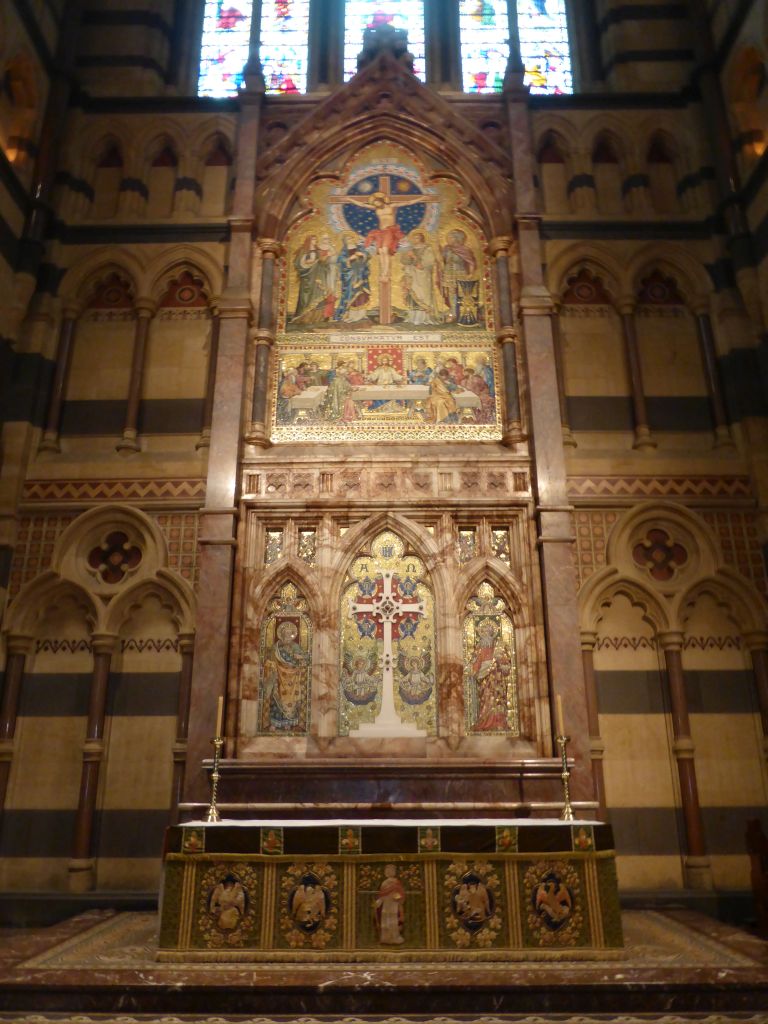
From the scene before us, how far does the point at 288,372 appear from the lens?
32.6 feet

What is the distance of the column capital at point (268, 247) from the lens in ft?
34.0

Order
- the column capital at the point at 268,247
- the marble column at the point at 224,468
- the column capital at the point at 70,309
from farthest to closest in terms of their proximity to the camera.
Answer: the column capital at the point at 268,247
the column capital at the point at 70,309
the marble column at the point at 224,468

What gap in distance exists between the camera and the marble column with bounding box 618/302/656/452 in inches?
374

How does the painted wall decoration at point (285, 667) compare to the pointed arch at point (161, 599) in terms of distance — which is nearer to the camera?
the painted wall decoration at point (285, 667)

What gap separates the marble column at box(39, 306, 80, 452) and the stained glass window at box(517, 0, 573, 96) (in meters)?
6.88

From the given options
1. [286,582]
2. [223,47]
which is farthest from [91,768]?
[223,47]

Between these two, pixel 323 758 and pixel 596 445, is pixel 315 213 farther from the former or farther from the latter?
pixel 323 758

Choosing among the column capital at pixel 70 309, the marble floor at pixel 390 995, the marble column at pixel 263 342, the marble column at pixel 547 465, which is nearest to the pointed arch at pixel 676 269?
the marble column at pixel 547 465

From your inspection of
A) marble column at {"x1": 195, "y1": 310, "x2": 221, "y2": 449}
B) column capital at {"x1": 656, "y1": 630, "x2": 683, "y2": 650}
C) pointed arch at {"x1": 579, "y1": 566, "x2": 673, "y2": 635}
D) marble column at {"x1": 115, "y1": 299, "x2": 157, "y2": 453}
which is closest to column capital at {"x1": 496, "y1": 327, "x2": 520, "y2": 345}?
pointed arch at {"x1": 579, "y1": 566, "x2": 673, "y2": 635}

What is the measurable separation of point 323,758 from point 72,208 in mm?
7294

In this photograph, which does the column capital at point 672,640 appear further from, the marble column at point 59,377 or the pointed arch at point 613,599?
the marble column at point 59,377

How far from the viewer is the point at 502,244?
33.9 ft

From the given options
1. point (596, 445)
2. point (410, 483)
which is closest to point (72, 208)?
point (410, 483)

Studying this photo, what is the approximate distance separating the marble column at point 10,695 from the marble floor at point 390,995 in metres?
3.24
